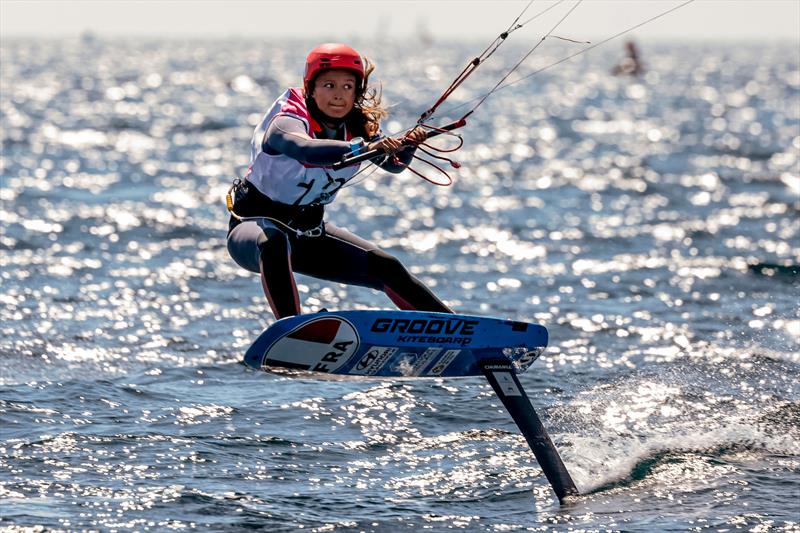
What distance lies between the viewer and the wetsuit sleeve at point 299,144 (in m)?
6.37

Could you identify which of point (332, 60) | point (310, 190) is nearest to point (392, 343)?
point (310, 190)

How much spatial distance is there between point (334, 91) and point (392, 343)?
1.50 metres

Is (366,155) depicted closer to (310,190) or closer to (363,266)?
(310,190)

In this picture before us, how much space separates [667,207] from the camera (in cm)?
2041

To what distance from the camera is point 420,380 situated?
9.15 metres

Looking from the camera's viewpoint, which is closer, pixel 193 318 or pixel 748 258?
pixel 193 318

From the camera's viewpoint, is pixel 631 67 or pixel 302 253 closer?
pixel 302 253

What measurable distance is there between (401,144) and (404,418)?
263cm

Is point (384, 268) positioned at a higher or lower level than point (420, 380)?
higher

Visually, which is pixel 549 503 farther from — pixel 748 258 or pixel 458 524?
pixel 748 258

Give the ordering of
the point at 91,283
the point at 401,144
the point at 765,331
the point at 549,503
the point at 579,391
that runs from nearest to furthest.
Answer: the point at 401,144 → the point at 549,503 → the point at 579,391 → the point at 765,331 → the point at 91,283

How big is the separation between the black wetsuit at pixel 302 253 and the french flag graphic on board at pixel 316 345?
26 centimetres

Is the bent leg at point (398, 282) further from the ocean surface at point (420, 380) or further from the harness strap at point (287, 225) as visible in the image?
the ocean surface at point (420, 380)

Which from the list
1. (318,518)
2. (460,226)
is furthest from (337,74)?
(460,226)
